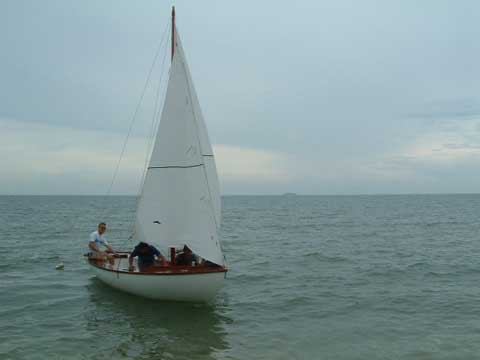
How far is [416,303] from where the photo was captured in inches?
584

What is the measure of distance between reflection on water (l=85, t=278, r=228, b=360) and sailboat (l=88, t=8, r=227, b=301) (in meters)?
0.54

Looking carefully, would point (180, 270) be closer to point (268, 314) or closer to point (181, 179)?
point (181, 179)

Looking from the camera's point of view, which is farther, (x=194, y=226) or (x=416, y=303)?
(x=416, y=303)

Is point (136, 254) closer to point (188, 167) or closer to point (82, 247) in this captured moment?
point (188, 167)

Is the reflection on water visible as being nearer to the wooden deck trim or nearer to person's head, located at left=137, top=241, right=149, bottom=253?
the wooden deck trim

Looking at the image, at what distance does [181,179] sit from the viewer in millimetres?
13555

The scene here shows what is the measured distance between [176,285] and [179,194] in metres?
2.80

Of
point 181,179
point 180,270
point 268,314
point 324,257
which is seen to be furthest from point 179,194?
point 324,257

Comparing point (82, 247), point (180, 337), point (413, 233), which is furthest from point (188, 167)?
point (413, 233)

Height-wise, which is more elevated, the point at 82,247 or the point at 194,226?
the point at 194,226

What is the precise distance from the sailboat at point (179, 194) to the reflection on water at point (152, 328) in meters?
0.54

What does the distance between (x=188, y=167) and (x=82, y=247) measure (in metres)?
20.2

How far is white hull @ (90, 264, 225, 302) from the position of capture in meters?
12.8

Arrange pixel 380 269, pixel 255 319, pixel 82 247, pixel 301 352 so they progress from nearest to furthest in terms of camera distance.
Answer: pixel 301 352 → pixel 255 319 → pixel 380 269 → pixel 82 247
